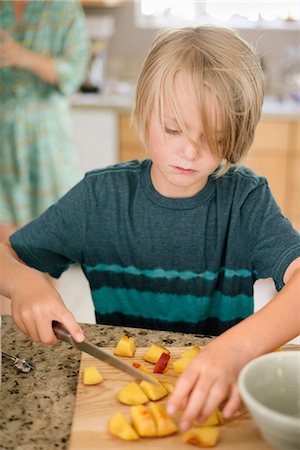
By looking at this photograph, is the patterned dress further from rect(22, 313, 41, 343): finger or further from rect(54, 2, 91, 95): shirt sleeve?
rect(22, 313, 41, 343): finger

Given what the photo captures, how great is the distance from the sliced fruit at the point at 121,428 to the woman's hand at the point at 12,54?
1.94 meters

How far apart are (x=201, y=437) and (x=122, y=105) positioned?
3219 mm

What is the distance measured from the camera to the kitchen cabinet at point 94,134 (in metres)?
3.81

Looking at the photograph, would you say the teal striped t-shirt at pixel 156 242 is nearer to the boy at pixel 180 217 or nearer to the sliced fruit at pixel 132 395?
the boy at pixel 180 217

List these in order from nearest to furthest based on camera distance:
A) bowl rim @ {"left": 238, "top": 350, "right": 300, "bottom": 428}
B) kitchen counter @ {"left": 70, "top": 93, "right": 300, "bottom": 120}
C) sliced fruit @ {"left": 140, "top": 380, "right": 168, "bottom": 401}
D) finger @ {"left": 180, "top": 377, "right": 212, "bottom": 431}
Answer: bowl rim @ {"left": 238, "top": 350, "right": 300, "bottom": 428}, finger @ {"left": 180, "top": 377, "right": 212, "bottom": 431}, sliced fruit @ {"left": 140, "top": 380, "right": 168, "bottom": 401}, kitchen counter @ {"left": 70, "top": 93, "right": 300, "bottom": 120}

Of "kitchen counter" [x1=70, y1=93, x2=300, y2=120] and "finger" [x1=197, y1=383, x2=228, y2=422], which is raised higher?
"finger" [x1=197, y1=383, x2=228, y2=422]

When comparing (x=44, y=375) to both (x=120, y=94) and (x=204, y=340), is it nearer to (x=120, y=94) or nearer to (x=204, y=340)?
(x=204, y=340)

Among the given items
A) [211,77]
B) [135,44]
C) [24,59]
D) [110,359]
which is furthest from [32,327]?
[135,44]

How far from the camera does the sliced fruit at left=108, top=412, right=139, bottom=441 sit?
0.74 metres

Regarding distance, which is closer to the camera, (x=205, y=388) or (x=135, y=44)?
(x=205, y=388)

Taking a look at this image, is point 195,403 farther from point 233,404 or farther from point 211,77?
point 211,77

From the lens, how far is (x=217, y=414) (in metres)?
0.78

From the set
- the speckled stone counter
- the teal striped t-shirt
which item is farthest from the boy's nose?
the speckled stone counter

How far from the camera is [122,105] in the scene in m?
3.80
